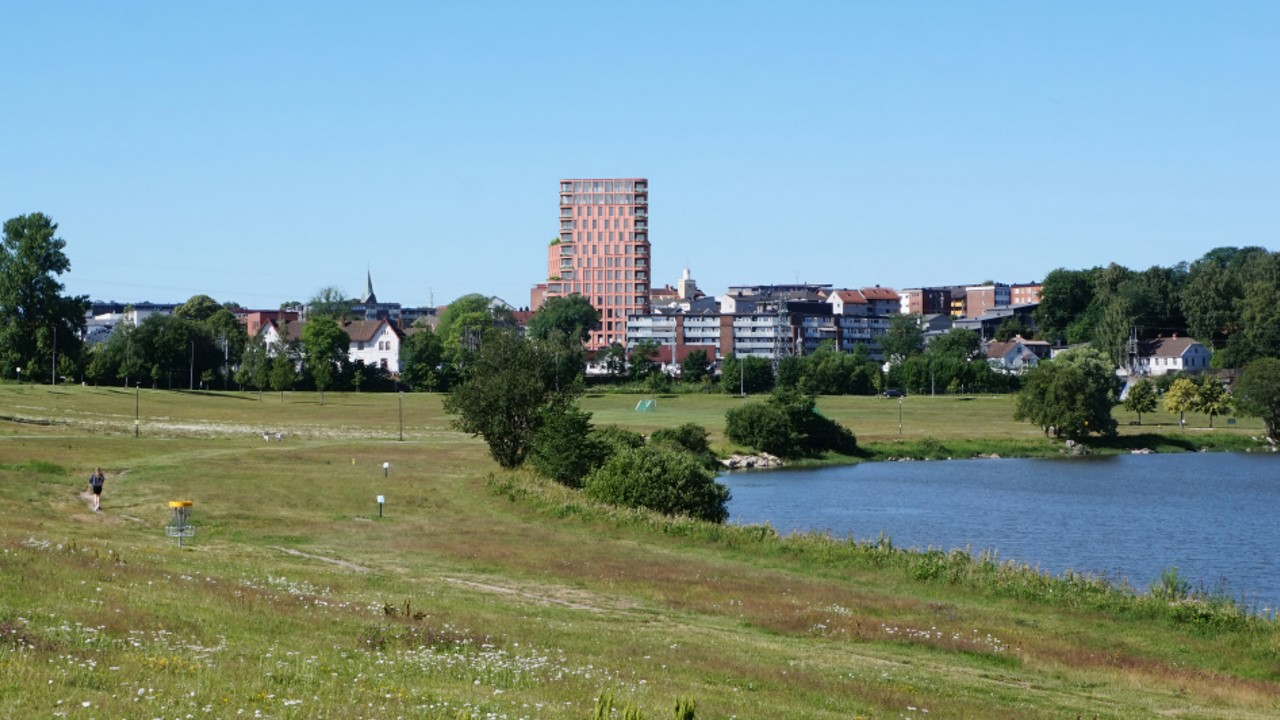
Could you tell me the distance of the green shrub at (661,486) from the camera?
200 ft

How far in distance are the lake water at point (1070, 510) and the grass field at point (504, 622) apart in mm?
10356

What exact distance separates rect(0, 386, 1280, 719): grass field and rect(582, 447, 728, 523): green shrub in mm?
3141

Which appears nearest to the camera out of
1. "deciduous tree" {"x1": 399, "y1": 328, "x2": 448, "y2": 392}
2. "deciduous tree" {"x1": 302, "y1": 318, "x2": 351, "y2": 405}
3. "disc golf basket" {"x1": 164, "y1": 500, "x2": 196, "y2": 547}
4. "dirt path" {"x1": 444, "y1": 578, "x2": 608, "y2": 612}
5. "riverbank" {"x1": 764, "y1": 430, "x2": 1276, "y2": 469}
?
"dirt path" {"x1": 444, "y1": 578, "x2": 608, "y2": 612}

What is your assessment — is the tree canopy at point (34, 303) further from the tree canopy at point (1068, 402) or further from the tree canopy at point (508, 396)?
the tree canopy at point (1068, 402)

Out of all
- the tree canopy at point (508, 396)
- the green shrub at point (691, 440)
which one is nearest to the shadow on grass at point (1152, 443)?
the green shrub at point (691, 440)

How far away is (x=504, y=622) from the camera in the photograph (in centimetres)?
2847

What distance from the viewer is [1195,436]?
130 meters

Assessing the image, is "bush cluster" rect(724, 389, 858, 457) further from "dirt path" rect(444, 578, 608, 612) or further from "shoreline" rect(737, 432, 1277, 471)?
"dirt path" rect(444, 578, 608, 612)

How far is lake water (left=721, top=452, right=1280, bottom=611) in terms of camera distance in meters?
55.7

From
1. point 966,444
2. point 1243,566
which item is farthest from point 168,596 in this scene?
point 966,444

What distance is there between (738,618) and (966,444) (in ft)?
306

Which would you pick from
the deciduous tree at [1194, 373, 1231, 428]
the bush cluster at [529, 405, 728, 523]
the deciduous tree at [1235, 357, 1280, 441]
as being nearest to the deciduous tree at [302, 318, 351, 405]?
the bush cluster at [529, 405, 728, 523]

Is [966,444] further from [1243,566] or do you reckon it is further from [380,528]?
[380,528]

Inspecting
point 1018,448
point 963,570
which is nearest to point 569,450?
point 963,570
